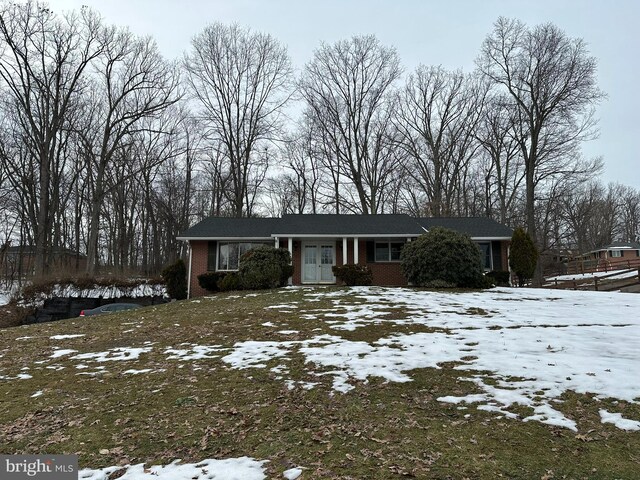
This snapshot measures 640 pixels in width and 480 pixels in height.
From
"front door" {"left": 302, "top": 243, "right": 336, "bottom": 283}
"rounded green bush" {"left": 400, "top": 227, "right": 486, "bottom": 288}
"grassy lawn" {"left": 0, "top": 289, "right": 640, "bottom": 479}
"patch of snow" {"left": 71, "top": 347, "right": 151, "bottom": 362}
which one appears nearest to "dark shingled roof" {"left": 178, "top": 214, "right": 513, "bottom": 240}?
"front door" {"left": 302, "top": 243, "right": 336, "bottom": 283}

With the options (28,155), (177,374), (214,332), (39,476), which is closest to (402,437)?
(39,476)

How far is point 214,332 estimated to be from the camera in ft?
30.6

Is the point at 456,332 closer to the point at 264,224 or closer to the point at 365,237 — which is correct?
the point at 365,237

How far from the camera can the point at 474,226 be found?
21938 millimetres

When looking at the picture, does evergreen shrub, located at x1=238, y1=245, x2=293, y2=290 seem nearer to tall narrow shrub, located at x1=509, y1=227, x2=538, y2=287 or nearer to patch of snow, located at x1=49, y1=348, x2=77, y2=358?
patch of snow, located at x1=49, y1=348, x2=77, y2=358

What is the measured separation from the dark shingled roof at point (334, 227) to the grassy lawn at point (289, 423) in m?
13.1

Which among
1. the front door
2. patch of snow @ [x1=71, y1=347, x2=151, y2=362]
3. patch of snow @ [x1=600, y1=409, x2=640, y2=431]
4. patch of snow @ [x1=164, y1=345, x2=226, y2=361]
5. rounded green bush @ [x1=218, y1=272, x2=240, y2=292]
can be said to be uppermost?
the front door

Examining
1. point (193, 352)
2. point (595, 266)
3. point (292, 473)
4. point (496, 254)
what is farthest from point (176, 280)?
point (595, 266)

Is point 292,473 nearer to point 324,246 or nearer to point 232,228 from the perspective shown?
point 324,246

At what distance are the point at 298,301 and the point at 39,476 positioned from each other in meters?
10.0

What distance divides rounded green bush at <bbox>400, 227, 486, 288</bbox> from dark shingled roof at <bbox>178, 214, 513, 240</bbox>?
208cm

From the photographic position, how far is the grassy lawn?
3496 millimetres

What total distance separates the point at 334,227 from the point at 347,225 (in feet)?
2.68

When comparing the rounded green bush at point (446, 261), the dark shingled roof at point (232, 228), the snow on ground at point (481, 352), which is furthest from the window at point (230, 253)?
the snow on ground at point (481, 352)
